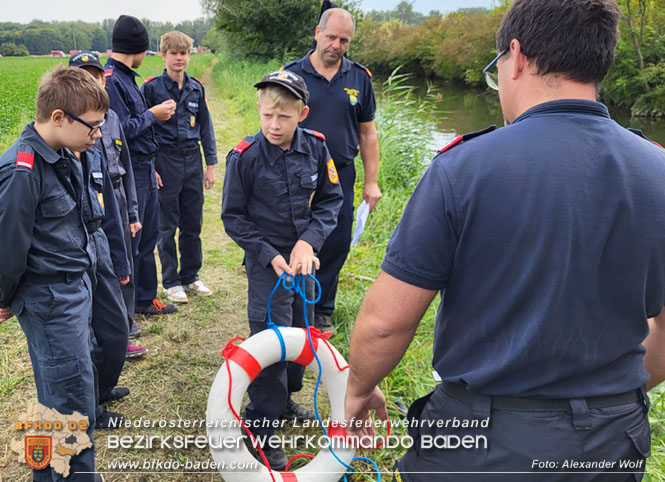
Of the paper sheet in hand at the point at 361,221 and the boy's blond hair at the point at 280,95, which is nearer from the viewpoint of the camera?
the boy's blond hair at the point at 280,95

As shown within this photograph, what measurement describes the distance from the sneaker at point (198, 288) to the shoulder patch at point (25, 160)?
2.58 m

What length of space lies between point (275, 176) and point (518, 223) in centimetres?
164

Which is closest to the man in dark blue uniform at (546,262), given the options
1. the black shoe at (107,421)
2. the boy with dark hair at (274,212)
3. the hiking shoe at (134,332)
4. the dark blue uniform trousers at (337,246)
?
the boy with dark hair at (274,212)

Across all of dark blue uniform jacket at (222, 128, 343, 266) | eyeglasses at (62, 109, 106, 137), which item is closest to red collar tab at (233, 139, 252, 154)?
dark blue uniform jacket at (222, 128, 343, 266)

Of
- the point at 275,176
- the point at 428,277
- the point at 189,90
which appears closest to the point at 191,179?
the point at 189,90

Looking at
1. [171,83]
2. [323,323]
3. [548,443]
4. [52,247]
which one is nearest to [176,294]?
[323,323]

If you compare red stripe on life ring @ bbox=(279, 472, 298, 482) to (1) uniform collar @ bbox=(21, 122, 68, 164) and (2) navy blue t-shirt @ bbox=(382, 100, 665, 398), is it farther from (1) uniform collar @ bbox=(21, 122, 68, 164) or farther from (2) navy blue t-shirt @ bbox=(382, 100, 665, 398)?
(1) uniform collar @ bbox=(21, 122, 68, 164)

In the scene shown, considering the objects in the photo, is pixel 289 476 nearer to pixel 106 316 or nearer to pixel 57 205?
pixel 106 316

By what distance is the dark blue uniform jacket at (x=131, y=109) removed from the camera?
12.0ft

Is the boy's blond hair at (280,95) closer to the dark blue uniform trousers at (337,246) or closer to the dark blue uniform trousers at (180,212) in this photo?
the dark blue uniform trousers at (337,246)

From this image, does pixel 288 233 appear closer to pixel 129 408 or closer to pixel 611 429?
pixel 129 408

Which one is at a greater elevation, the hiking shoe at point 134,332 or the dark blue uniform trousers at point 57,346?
the dark blue uniform trousers at point 57,346

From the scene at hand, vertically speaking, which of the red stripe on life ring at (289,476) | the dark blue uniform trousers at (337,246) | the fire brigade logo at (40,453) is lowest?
the red stripe on life ring at (289,476)

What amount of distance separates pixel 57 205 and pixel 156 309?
2106mm
